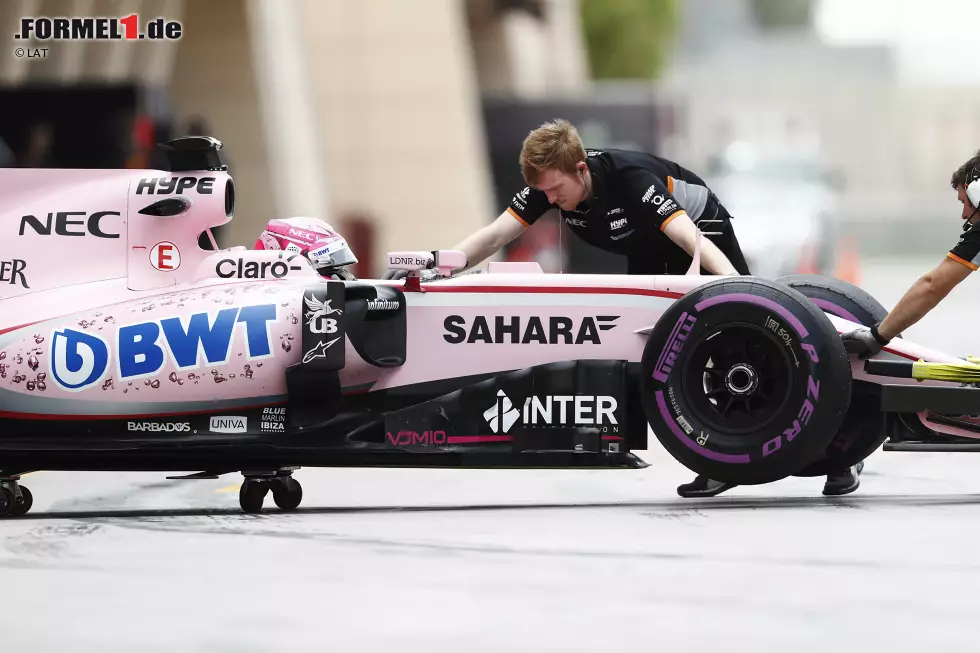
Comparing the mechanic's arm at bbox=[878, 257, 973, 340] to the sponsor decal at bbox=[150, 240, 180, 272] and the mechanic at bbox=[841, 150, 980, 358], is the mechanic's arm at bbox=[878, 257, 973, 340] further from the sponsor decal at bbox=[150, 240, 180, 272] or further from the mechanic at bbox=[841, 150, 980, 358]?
the sponsor decal at bbox=[150, 240, 180, 272]

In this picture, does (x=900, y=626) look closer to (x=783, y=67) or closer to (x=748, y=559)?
(x=748, y=559)

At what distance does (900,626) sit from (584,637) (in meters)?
0.84

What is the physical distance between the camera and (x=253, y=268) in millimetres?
6824

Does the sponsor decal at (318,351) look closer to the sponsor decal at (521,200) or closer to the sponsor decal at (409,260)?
the sponsor decal at (409,260)

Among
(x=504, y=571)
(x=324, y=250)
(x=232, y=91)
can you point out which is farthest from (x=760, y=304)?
(x=232, y=91)

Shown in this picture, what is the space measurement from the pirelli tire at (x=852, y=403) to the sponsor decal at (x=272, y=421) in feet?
6.81

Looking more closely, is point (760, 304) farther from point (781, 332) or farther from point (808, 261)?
point (808, 261)

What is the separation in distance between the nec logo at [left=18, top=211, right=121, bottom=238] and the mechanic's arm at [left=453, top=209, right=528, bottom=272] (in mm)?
1471

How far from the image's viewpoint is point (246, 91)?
77.6 feet

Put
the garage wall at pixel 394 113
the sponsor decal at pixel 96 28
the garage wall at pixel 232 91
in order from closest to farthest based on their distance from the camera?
the sponsor decal at pixel 96 28 → the garage wall at pixel 232 91 → the garage wall at pixel 394 113

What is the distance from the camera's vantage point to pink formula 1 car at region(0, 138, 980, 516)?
644 cm

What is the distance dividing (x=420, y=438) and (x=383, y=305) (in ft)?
1.79

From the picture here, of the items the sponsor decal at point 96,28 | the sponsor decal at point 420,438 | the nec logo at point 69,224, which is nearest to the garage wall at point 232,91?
the sponsor decal at point 96,28

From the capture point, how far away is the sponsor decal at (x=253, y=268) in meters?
6.81
